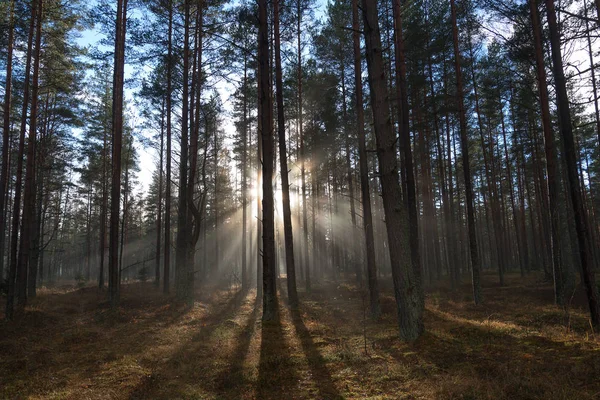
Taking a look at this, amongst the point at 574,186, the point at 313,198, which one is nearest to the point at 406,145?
the point at 574,186

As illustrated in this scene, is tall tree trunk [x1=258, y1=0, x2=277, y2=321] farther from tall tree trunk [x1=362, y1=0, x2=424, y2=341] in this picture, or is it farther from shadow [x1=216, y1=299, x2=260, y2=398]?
tall tree trunk [x1=362, y1=0, x2=424, y2=341]

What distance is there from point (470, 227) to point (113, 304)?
46.9ft

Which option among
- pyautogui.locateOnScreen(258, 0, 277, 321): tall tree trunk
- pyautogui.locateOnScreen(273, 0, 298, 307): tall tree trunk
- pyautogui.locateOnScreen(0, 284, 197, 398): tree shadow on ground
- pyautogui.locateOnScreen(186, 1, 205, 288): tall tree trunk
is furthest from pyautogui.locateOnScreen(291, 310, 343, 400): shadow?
pyautogui.locateOnScreen(186, 1, 205, 288): tall tree trunk

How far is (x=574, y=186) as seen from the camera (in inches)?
307

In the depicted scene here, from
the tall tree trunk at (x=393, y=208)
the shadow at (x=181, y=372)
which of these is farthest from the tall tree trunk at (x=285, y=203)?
the tall tree trunk at (x=393, y=208)

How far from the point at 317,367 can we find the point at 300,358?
0.69m

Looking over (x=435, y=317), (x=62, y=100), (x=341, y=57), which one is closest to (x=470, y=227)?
(x=435, y=317)

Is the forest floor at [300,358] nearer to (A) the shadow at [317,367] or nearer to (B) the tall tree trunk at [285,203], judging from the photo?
(A) the shadow at [317,367]

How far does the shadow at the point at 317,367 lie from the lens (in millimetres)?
4680

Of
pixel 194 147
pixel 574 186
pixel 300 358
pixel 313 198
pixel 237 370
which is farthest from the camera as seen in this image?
pixel 313 198

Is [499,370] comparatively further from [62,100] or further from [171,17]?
[62,100]

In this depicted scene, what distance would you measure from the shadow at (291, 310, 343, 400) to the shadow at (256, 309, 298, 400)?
35cm

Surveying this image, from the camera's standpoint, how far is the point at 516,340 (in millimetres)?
6695

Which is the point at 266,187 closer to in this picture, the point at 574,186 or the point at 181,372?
the point at 181,372
